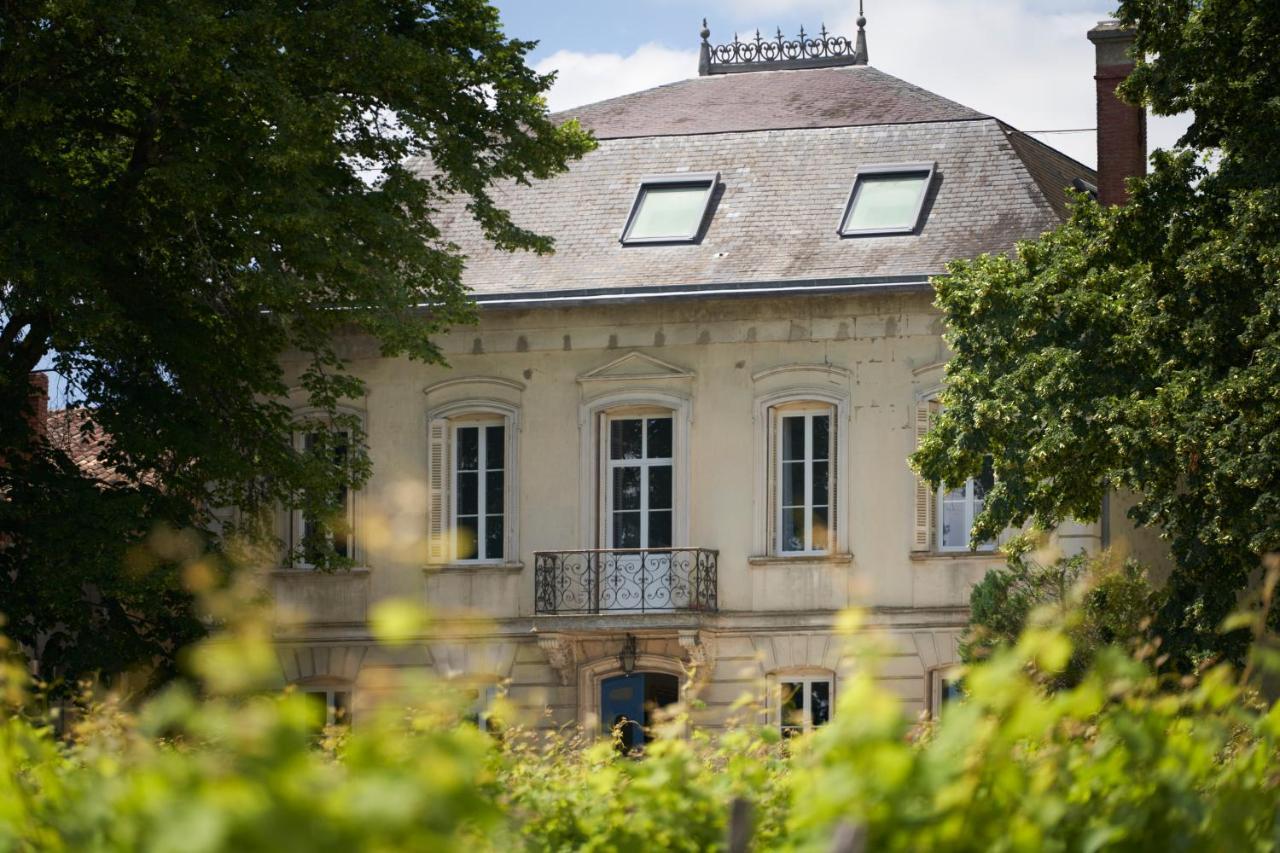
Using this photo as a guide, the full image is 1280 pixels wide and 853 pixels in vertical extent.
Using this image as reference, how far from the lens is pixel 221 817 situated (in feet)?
11.0

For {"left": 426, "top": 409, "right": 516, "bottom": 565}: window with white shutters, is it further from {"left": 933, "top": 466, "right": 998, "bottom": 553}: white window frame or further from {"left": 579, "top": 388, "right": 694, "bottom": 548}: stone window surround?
{"left": 933, "top": 466, "right": 998, "bottom": 553}: white window frame

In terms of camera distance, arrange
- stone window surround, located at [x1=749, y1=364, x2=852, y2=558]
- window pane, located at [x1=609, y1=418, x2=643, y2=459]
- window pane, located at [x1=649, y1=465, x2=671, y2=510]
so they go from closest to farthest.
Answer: stone window surround, located at [x1=749, y1=364, x2=852, y2=558] → window pane, located at [x1=649, y1=465, x2=671, y2=510] → window pane, located at [x1=609, y1=418, x2=643, y2=459]

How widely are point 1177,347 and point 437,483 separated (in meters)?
12.0

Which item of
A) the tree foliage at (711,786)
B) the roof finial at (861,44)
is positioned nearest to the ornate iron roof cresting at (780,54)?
the roof finial at (861,44)

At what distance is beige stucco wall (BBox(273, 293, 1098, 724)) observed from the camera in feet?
89.6

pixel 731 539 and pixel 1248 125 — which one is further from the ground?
pixel 1248 125

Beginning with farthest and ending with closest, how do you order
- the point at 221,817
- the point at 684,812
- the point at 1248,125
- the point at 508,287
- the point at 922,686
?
the point at 508,287 < the point at 922,686 < the point at 1248,125 < the point at 684,812 < the point at 221,817

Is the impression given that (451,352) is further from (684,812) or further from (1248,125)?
(684,812)

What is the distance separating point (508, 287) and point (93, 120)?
8266 mm

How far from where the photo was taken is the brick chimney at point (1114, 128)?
89.0ft

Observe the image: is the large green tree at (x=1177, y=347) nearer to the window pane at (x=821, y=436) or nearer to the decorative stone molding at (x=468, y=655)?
the window pane at (x=821, y=436)

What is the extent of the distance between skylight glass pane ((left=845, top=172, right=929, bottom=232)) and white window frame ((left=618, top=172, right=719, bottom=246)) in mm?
1933

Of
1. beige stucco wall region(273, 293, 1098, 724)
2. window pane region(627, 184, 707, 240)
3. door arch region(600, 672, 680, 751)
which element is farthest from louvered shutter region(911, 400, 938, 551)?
window pane region(627, 184, 707, 240)

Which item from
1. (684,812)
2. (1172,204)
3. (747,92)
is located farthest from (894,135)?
(684,812)
